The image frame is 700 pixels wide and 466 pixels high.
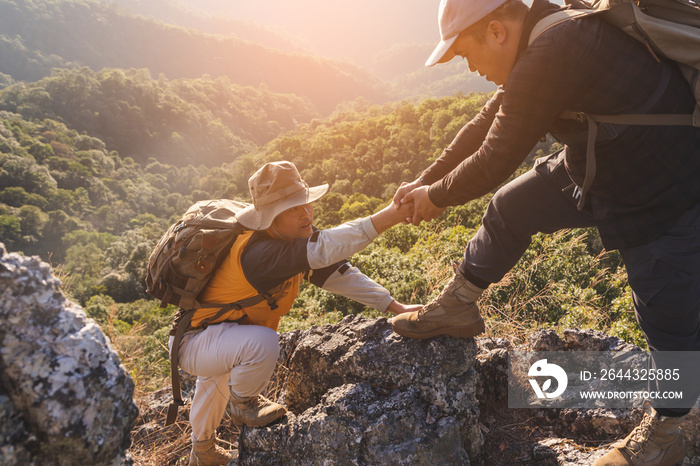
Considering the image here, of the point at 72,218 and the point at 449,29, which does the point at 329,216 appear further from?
the point at 72,218

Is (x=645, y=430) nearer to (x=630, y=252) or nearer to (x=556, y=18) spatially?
(x=630, y=252)

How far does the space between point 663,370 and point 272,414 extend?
2215mm

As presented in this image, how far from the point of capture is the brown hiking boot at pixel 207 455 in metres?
2.98

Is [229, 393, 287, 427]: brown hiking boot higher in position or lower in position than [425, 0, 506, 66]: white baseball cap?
lower

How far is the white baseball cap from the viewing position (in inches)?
81.9

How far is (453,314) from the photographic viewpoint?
2645 millimetres

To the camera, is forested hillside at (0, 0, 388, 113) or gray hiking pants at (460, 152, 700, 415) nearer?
gray hiking pants at (460, 152, 700, 415)

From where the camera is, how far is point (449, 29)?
2.19m

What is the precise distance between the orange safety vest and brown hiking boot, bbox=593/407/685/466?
7.12 feet

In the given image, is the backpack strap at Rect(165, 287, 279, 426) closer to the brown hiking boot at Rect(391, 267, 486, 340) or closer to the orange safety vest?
the orange safety vest
